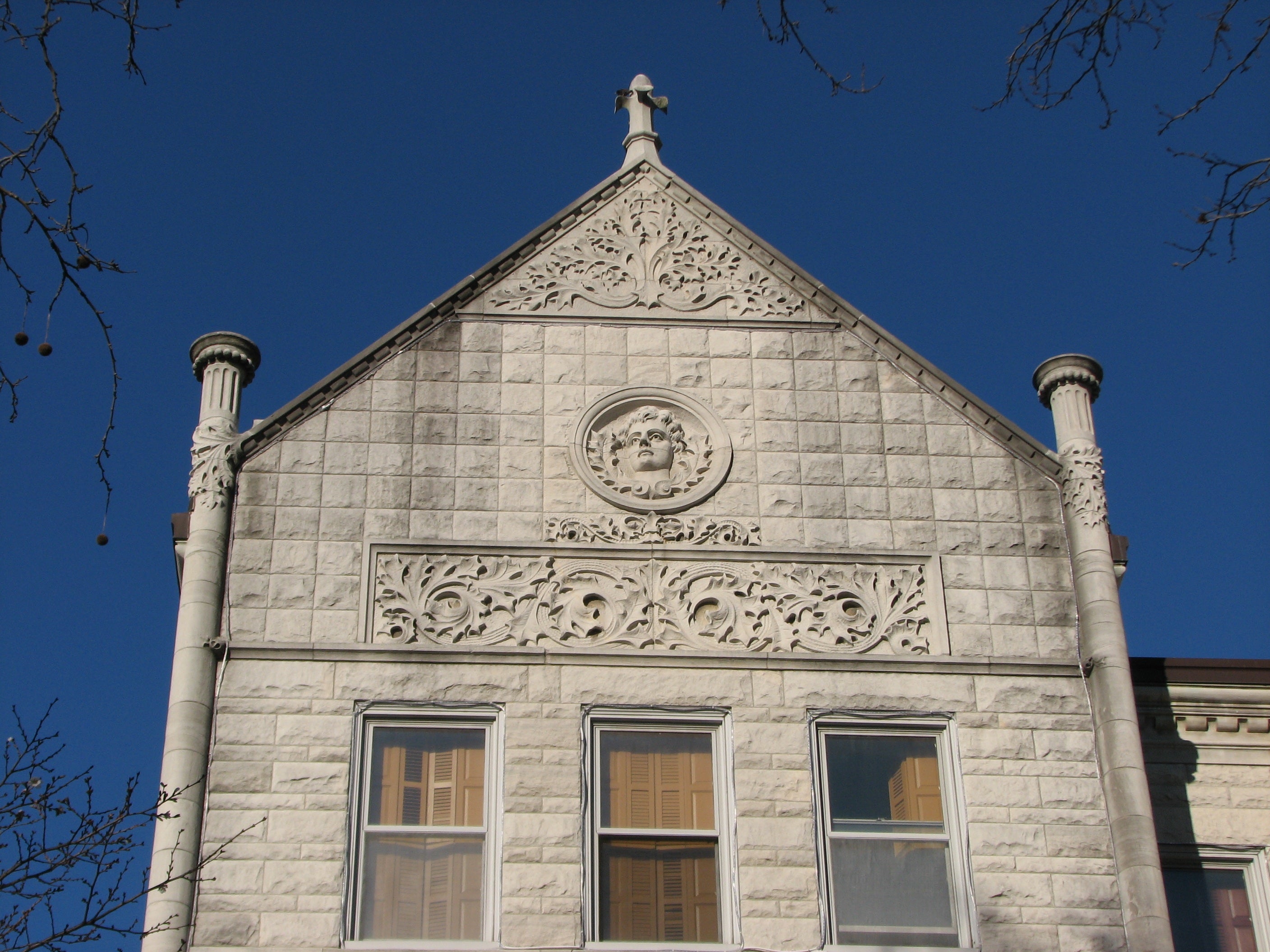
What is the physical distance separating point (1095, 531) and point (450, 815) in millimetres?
5279

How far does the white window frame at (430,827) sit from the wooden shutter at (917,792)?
109 inches

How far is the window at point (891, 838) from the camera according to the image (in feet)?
40.7

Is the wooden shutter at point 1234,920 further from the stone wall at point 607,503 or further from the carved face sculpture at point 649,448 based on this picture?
the carved face sculpture at point 649,448

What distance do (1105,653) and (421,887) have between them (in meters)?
5.17

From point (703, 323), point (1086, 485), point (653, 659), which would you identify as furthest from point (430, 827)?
point (1086, 485)

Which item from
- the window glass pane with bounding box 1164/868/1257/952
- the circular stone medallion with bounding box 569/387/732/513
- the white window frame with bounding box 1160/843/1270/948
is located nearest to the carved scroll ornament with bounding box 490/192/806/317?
the circular stone medallion with bounding box 569/387/732/513

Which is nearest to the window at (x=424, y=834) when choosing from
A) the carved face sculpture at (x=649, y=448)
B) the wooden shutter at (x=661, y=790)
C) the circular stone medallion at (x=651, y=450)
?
the wooden shutter at (x=661, y=790)

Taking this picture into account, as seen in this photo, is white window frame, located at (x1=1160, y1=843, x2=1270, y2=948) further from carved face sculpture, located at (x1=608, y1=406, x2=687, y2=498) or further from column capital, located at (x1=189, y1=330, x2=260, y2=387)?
column capital, located at (x1=189, y1=330, x2=260, y2=387)

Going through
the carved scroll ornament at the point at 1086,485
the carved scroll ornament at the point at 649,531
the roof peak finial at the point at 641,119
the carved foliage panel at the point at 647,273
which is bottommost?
the carved scroll ornament at the point at 649,531

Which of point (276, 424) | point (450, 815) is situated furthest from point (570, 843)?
point (276, 424)

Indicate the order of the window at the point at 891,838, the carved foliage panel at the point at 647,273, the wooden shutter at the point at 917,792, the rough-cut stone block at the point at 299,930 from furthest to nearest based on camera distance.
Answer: the carved foliage panel at the point at 647,273, the wooden shutter at the point at 917,792, the window at the point at 891,838, the rough-cut stone block at the point at 299,930

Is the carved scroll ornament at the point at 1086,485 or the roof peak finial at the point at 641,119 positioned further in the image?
the roof peak finial at the point at 641,119

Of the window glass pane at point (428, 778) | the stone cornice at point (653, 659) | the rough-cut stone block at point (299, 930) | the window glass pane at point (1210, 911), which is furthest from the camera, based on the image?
the window glass pane at point (1210, 911)

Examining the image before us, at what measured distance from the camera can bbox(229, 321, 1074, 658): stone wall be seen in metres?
13.6
